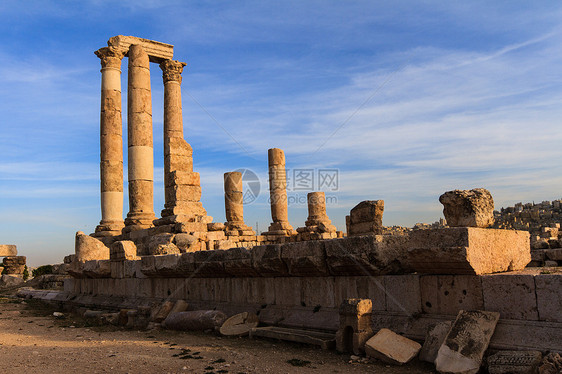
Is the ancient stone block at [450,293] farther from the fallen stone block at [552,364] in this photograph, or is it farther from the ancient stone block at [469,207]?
the fallen stone block at [552,364]

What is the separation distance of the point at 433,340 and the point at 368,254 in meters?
1.32

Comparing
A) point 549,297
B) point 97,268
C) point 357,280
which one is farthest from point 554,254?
point 97,268

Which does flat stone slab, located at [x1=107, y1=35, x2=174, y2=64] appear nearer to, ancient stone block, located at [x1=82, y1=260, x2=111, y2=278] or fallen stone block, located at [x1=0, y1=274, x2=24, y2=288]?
ancient stone block, located at [x1=82, y1=260, x2=111, y2=278]

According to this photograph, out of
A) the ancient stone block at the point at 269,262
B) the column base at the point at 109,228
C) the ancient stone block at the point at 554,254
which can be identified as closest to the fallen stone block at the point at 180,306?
the ancient stone block at the point at 269,262

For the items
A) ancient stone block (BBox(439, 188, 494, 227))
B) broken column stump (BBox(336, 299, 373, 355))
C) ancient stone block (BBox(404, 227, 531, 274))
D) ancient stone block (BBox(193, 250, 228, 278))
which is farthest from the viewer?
ancient stone block (BBox(193, 250, 228, 278))

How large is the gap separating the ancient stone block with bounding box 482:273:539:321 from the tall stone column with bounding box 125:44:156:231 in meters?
15.4

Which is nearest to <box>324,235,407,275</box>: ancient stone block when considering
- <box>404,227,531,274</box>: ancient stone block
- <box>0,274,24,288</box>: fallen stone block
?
<box>404,227,531,274</box>: ancient stone block

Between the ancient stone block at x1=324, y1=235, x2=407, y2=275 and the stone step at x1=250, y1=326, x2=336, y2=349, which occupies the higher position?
the ancient stone block at x1=324, y1=235, x2=407, y2=275

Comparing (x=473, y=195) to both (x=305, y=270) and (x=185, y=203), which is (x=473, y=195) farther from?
(x=185, y=203)

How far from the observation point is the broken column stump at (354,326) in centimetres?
555

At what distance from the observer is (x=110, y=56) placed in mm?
20562

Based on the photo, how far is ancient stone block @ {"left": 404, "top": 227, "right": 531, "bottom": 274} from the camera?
5.17m

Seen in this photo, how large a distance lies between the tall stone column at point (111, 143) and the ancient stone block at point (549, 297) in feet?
57.2

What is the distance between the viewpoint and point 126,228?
18.8 m
